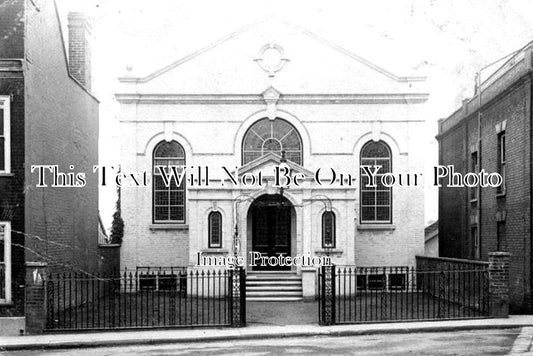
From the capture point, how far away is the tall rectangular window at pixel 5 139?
18859 millimetres

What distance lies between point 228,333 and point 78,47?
12.9 meters

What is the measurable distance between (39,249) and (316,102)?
13.4 m

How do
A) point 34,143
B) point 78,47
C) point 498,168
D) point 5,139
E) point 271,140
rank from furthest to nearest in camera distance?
point 271,140
point 78,47
point 498,168
point 34,143
point 5,139

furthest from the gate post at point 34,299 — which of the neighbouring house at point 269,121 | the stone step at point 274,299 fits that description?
the neighbouring house at point 269,121

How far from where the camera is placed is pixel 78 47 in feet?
84.9

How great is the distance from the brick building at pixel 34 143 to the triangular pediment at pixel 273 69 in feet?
17.4

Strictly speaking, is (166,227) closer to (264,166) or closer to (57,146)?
(264,166)

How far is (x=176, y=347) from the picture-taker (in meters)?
16.5

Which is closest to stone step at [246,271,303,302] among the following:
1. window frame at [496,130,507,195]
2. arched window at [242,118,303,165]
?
arched window at [242,118,303,165]

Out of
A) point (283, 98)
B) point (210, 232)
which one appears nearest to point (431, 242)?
point (283, 98)

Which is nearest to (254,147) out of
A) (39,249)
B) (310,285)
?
(310,285)

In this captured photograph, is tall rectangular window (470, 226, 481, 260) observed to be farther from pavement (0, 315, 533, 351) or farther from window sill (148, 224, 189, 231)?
window sill (148, 224, 189, 231)

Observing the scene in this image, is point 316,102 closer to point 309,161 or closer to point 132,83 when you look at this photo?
point 309,161

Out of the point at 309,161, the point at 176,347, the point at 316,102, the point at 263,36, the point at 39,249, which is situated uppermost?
the point at 263,36
